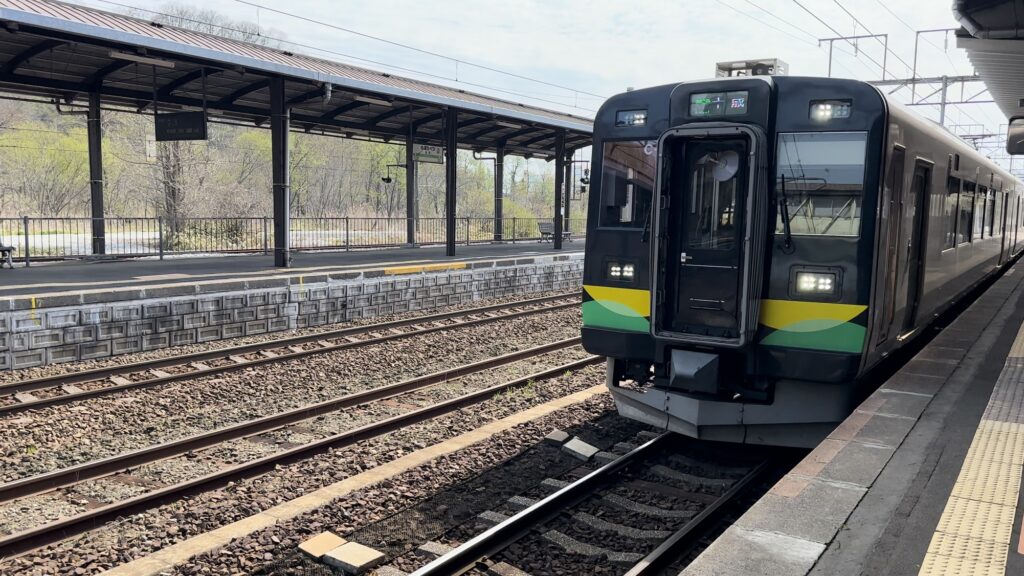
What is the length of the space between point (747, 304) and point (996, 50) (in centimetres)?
1045

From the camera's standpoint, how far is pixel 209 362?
10.5m

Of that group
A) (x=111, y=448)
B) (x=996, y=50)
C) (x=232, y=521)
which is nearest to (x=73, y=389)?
(x=111, y=448)

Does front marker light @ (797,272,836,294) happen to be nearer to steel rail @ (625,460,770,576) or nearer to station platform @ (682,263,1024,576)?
station platform @ (682,263,1024,576)

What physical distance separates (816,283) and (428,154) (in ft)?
54.0

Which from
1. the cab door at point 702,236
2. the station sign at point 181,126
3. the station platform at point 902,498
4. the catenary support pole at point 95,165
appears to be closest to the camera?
the station platform at point 902,498

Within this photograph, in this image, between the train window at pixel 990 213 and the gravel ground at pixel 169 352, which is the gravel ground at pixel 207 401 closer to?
the gravel ground at pixel 169 352

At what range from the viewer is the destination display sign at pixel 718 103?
5855 mm

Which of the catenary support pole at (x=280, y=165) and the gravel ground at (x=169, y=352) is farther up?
the catenary support pole at (x=280, y=165)

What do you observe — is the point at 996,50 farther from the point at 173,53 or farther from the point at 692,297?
the point at 173,53

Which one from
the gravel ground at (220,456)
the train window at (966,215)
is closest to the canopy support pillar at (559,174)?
the gravel ground at (220,456)

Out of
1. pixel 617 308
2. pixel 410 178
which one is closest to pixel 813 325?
pixel 617 308

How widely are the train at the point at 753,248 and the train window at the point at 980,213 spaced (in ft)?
13.6

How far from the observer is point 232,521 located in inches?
219

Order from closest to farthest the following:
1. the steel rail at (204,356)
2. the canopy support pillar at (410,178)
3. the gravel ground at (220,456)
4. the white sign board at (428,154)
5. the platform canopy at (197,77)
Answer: the gravel ground at (220,456)
the steel rail at (204,356)
the platform canopy at (197,77)
the white sign board at (428,154)
the canopy support pillar at (410,178)
